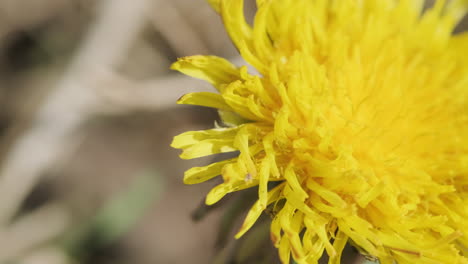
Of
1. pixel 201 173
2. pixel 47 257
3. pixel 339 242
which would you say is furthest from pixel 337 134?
pixel 47 257

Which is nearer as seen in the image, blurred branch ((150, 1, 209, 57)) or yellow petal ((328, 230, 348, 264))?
yellow petal ((328, 230, 348, 264))

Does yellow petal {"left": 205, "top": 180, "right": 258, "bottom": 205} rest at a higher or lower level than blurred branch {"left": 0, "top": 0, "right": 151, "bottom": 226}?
lower

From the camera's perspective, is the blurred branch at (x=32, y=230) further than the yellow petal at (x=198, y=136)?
Yes

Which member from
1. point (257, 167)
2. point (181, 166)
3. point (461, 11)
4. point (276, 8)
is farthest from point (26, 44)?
point (461, 11)

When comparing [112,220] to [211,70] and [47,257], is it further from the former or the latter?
[211,70]

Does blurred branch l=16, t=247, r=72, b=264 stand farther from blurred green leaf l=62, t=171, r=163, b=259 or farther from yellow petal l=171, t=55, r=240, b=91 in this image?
yellow petal l=171, t=55, r=240, b=91

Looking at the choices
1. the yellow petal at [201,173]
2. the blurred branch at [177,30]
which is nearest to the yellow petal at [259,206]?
the yellow petal at [201,173]

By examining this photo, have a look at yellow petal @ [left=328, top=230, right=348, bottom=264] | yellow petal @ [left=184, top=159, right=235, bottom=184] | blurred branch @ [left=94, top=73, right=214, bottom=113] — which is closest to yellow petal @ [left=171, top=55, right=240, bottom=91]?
yellow petal @ [left=184, top=159, right=235, bottom=184]

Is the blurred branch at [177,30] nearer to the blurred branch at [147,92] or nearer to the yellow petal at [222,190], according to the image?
the blurred branch at [147,92]
